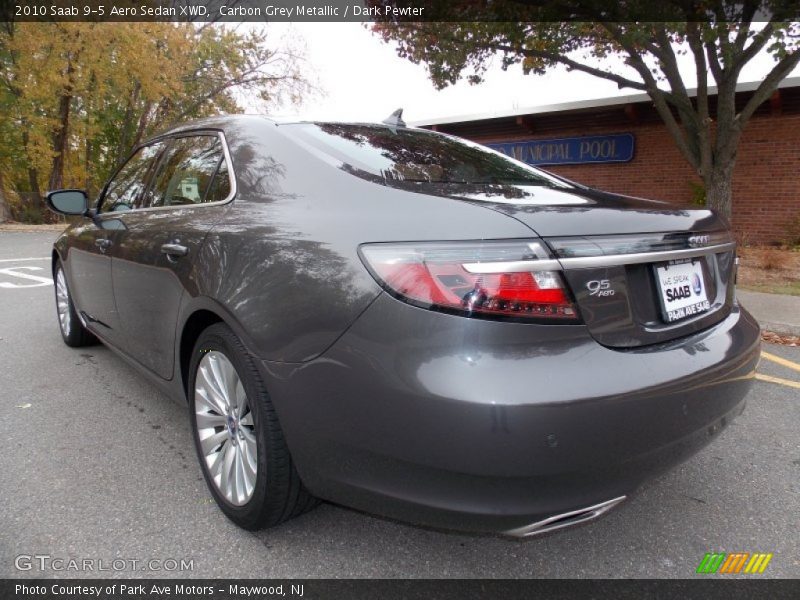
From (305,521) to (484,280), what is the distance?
1.29 meters

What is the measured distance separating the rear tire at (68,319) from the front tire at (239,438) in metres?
2.50

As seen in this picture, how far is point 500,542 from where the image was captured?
2.12m

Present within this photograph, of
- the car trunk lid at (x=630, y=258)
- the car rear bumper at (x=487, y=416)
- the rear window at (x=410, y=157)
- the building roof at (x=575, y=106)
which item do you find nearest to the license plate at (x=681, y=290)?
the car trunk lid at (x=630, y=258)

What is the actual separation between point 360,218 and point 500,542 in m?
1.30

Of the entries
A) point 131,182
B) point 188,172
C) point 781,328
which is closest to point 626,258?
point 188,172

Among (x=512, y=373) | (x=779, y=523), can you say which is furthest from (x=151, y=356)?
(x=779, y=523)

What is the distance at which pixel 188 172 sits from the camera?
2.74 meters

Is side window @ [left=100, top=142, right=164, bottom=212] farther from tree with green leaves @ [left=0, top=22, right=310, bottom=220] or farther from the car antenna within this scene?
tree with green leaves @ [left=0, top=22, right=310, bottom=220]

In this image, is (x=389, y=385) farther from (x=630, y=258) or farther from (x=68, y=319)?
(x=68, y=319)

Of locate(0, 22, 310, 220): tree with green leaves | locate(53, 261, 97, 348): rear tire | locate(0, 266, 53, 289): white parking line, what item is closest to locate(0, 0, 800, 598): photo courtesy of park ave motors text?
locate(53, 261, 97, 348): rear tire

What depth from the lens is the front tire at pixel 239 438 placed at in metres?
1.89

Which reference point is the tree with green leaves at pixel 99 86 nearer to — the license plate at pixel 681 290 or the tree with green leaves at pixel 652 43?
the tree with green leaves at pixel 652 43

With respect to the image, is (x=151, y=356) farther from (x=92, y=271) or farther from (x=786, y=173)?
(x=786, y=173)

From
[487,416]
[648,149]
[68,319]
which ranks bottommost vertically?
[68,319]
